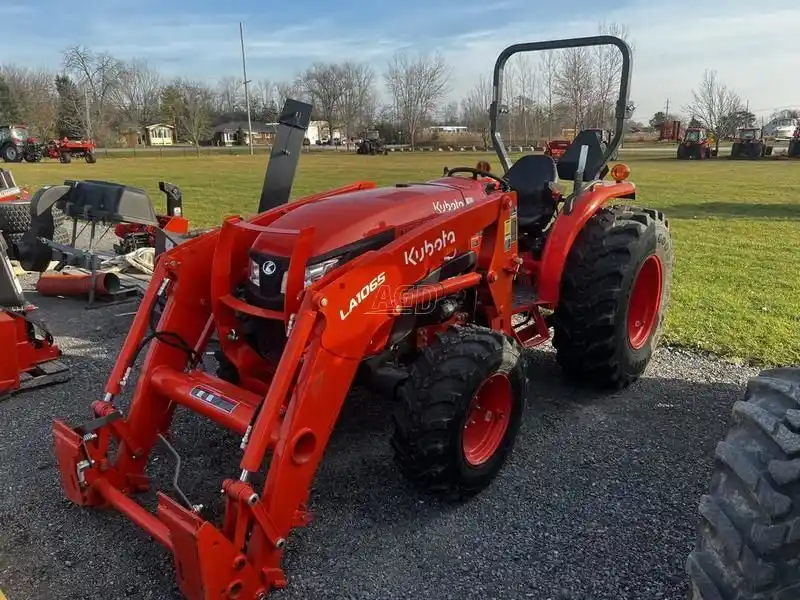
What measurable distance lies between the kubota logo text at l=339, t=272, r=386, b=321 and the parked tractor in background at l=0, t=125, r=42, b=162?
129 feet

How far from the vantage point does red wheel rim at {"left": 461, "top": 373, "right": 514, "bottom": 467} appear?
11.2ft

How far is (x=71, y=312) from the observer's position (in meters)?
6.70

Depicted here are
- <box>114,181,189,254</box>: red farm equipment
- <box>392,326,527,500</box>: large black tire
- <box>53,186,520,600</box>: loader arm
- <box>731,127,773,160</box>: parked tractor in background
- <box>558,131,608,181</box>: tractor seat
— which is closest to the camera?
<box>53,186,520,600</box>: loader arm

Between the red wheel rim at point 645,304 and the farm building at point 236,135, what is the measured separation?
77.3 meters

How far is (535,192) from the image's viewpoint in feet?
15.0

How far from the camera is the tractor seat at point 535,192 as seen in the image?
4547 millimetres

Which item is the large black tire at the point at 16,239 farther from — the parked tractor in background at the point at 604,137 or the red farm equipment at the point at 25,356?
the parked tractor in background at the point at 604,137

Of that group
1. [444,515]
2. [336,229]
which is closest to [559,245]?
[336,229]

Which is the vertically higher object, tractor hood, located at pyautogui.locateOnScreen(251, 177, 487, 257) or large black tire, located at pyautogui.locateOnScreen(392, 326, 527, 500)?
tractor hood, located at pyautogui.locateOnScreen(251, 177, 487, 257)

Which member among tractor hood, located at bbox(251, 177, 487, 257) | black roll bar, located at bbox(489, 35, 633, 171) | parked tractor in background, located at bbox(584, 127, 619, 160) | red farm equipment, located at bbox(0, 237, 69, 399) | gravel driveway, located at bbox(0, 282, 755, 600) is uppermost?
black roll bar, located at bbox(489, 35, 633, 171)

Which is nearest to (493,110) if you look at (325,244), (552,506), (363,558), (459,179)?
(459,179)

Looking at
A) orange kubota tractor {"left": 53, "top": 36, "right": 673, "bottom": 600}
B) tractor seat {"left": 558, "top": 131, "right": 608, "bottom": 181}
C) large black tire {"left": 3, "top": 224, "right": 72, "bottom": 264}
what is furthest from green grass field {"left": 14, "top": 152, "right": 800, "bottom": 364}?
large black tire {"left": 3, "top": 224, "right": 72, "bottom": 264}

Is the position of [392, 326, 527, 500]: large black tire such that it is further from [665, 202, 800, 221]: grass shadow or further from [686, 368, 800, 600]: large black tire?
[665, 202, 800, 221]: grass shadow

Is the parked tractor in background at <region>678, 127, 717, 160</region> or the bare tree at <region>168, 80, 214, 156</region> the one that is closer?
the parked tractor in background at <region>678, 127, 717, 160</region>
